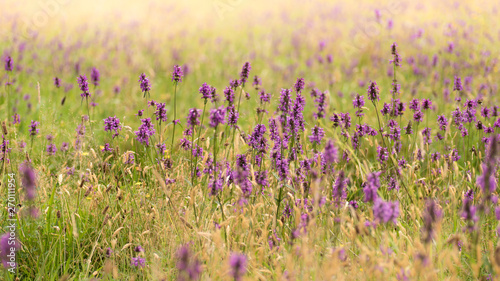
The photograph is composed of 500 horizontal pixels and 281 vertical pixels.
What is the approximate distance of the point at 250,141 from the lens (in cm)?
296

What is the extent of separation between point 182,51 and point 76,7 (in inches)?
331

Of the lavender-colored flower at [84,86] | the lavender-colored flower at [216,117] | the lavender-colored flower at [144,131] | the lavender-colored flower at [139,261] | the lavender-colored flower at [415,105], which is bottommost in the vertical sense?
the lavender-colored flower at [139,261]

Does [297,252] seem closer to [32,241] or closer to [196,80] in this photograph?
[32,241]

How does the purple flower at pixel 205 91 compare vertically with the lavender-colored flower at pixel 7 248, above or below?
above

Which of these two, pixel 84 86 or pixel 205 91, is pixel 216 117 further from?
pixel 84 86

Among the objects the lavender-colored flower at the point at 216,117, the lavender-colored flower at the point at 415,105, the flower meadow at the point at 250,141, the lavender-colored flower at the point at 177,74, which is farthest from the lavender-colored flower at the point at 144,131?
the lavender-colored flower at the point at 415,105

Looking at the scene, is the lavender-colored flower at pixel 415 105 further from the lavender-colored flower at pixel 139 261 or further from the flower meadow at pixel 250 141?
the lavender-colored flower at pixel 139 261

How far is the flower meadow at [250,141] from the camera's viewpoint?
2.33 meters

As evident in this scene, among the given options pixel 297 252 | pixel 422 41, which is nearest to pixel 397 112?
pixel 297 252

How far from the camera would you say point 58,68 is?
7.96 metres

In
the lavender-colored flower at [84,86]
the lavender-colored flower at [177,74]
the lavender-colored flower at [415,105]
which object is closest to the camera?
the lavender-colored flower at [177,74]

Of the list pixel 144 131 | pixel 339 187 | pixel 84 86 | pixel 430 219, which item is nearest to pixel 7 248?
pixel 144 131

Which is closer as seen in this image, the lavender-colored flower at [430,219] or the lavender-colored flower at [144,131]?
the lavender-colored flower at [430,219]

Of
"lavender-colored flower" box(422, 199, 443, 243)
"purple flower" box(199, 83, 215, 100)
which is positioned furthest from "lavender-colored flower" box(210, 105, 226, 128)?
"lavender-colored flower" box(422, 199, 443, 243)
